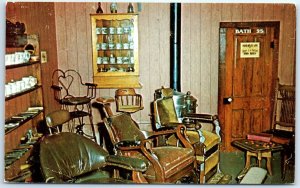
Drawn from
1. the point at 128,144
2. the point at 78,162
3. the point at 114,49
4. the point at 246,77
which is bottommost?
the point at 78,162

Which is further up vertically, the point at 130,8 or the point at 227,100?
the point at 130,8

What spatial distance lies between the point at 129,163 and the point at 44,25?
1194mm

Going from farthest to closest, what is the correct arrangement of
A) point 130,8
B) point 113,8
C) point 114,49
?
point 114,49 → point 113,8 → point 130,8

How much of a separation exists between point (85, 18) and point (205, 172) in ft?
4.82

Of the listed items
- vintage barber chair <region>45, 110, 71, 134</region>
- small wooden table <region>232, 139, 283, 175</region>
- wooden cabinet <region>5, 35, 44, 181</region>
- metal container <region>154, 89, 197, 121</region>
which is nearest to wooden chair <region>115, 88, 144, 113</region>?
metal container <region>154, 89, 197, 121</region>

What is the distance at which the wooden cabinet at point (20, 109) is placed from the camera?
269cm

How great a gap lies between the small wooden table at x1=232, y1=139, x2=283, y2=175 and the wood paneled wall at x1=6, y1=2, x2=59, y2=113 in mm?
1464

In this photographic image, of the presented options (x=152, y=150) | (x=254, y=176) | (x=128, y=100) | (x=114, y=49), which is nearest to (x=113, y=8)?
(x=114, y=49)

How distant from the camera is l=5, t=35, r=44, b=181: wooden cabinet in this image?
2.69 meters

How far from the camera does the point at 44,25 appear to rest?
8.97 ft

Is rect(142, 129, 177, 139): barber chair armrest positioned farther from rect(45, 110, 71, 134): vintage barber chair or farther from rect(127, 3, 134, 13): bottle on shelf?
rect(127, 3, 134, 13): bottle on shelf

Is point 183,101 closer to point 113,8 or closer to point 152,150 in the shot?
point 152,150

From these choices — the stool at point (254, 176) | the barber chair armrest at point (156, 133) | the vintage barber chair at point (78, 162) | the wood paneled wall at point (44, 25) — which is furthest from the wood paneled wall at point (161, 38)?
the stool at point (254, 176)

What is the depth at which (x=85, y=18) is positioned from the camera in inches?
108
